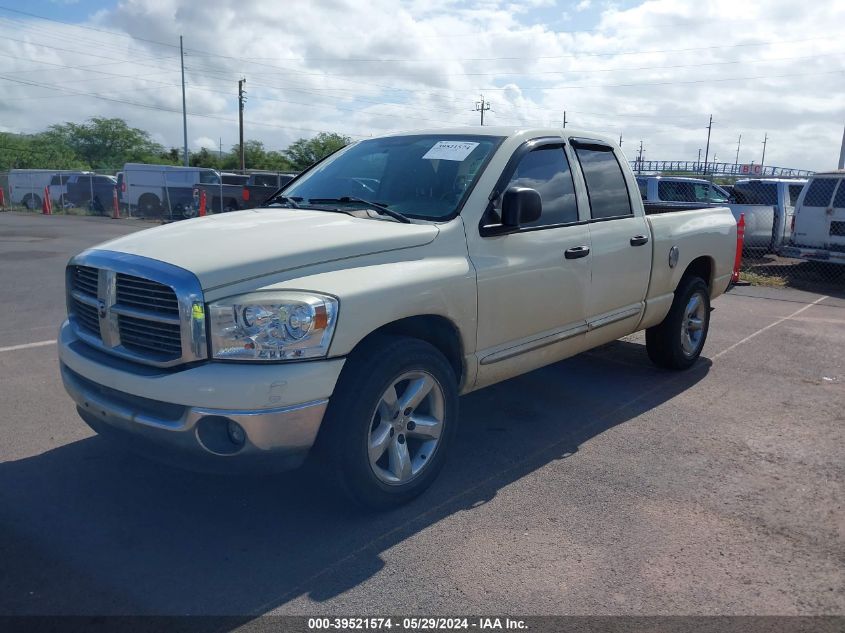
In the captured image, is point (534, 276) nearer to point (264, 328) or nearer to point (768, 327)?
point (264, 328)

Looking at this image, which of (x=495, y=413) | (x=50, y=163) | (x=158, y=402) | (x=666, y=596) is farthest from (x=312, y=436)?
(x=50, y=163)

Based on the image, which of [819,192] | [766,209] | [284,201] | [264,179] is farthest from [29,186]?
[284,201]

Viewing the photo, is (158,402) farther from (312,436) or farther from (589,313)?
(589,313)

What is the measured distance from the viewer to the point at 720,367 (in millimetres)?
6781

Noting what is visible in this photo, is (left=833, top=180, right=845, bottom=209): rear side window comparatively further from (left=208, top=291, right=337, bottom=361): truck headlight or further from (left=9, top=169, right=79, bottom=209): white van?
(left=9, top=169, right=79, bottom=209): white van

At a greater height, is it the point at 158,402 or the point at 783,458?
the point at 158,402

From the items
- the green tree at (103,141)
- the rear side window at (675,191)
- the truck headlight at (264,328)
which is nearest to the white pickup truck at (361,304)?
the truck headlight at (264,328)

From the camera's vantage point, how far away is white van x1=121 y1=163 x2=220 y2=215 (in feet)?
85.6

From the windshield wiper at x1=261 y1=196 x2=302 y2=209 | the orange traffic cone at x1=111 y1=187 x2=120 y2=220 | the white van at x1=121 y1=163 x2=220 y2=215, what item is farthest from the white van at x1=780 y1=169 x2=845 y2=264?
the orange traffic cone at x1=111 y1=187 x2=120 y2=220

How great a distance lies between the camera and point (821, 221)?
43.5 feet

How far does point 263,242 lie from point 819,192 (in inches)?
503

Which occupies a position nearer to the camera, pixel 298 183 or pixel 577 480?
pixel 577 480

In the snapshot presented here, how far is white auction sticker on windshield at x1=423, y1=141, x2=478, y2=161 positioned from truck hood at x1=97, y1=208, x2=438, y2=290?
2.41ft

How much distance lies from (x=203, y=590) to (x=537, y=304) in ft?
8.21
